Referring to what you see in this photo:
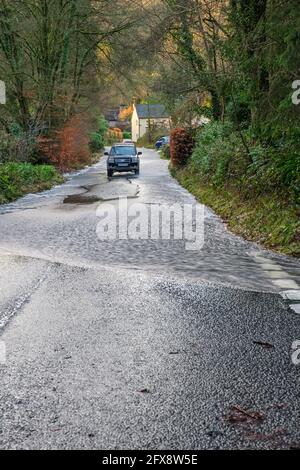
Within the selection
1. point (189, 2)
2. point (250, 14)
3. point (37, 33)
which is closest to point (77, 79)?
point (37, 33)

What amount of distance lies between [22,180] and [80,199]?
170 inches

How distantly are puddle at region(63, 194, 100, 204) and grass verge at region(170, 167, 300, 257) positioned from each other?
3904mm

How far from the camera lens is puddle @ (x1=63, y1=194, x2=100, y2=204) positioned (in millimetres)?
18094

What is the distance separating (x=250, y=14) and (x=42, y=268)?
1112cm

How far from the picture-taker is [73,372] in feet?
14.4

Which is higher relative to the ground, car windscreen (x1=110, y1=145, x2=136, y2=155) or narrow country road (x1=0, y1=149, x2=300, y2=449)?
car windscreen (x1=110, y1=145, x2=136, y2=155)

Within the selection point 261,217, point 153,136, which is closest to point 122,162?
point 261,217

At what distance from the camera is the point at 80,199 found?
1903 centimetres

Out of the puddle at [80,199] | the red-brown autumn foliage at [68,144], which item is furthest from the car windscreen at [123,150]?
the puddle at [80,199]

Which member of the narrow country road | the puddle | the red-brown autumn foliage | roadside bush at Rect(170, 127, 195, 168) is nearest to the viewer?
the narrow country road

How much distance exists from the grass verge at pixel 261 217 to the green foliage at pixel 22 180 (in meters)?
6.95

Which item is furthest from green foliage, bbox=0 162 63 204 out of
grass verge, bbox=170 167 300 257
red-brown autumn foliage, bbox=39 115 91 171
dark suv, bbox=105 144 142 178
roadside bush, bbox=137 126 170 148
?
roadside bush, bbox=137 126 170 148

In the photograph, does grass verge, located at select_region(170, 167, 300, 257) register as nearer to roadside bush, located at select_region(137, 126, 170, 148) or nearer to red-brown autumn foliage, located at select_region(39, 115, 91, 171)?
red-brown autumn foliage, located at select_region(39, 115, 91, 171)

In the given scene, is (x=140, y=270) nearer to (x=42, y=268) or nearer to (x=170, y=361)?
(x=42, y=268)
